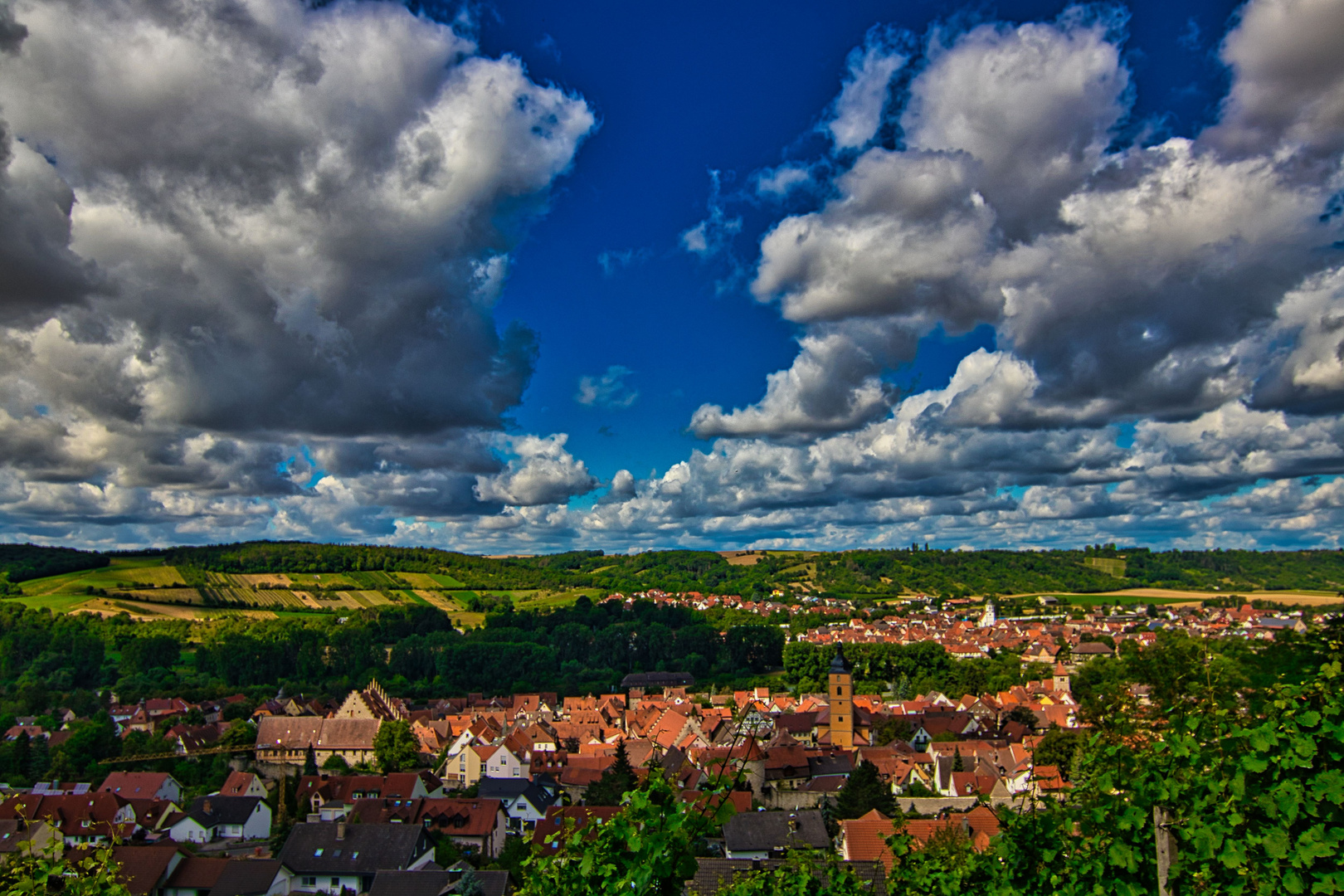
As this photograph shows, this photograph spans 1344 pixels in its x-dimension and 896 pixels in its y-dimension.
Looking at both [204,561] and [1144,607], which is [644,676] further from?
[1144,607]

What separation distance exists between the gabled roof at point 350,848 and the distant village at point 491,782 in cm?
6

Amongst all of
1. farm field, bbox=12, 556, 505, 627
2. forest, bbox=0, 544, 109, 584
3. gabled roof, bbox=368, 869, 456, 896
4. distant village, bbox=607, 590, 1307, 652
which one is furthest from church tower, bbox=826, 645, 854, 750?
forest, bbox=0, 544, 109, 584

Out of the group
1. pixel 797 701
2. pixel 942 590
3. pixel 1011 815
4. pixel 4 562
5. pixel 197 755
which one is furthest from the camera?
pixel 942 590

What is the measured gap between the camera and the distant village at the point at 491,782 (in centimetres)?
2809

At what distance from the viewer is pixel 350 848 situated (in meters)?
30.4

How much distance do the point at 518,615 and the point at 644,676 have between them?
113 feet

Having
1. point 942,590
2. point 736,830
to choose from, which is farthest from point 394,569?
point 736,830

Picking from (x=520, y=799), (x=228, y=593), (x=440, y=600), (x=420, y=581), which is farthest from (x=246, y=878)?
(x=420, y=581)

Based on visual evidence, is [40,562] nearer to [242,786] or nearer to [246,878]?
[242,786]

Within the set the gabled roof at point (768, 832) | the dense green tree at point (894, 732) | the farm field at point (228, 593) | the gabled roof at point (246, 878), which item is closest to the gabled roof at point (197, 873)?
the gabled roof at point (246, 878)

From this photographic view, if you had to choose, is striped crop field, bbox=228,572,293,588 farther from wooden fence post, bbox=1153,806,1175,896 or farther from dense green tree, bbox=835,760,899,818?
wooden fence post, bbox=1153,806,1175,896

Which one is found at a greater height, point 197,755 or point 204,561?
point 204,561

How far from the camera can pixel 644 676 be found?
91000 mm

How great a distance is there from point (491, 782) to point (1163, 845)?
143ft
